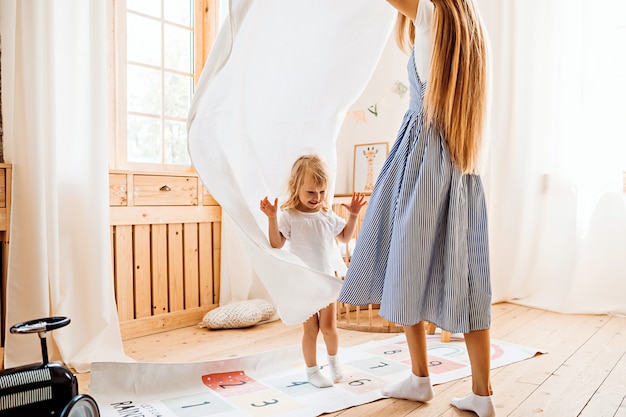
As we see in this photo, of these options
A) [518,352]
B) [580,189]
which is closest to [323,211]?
[518,352]

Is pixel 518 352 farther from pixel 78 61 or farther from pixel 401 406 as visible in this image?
pixel 78 61

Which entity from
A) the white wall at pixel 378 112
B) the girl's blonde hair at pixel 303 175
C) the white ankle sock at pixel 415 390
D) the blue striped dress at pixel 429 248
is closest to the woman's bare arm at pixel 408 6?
the blue striped dress at pixel 429 248

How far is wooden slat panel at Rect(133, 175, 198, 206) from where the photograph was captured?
253cm

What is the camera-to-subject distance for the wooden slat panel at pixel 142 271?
2557 millimetres

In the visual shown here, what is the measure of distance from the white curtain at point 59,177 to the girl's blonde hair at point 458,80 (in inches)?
55.1

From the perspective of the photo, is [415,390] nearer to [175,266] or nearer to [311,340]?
[311,340]

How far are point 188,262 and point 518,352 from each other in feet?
5.57

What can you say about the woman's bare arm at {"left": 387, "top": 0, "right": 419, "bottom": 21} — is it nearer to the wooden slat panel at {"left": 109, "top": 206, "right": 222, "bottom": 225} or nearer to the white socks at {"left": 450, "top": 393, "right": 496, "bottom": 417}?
the white socks at {"left": 450, "top": 393, "right": 496, "bottom": 417}

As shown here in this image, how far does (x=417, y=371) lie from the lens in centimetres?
161

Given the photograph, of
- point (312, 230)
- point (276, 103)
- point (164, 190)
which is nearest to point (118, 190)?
point (164, 190)

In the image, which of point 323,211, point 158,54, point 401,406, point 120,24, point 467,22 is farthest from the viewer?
point 158,54

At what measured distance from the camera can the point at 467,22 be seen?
145 centimetres

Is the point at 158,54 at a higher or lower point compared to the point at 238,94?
higher

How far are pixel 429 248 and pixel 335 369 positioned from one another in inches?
25.5
